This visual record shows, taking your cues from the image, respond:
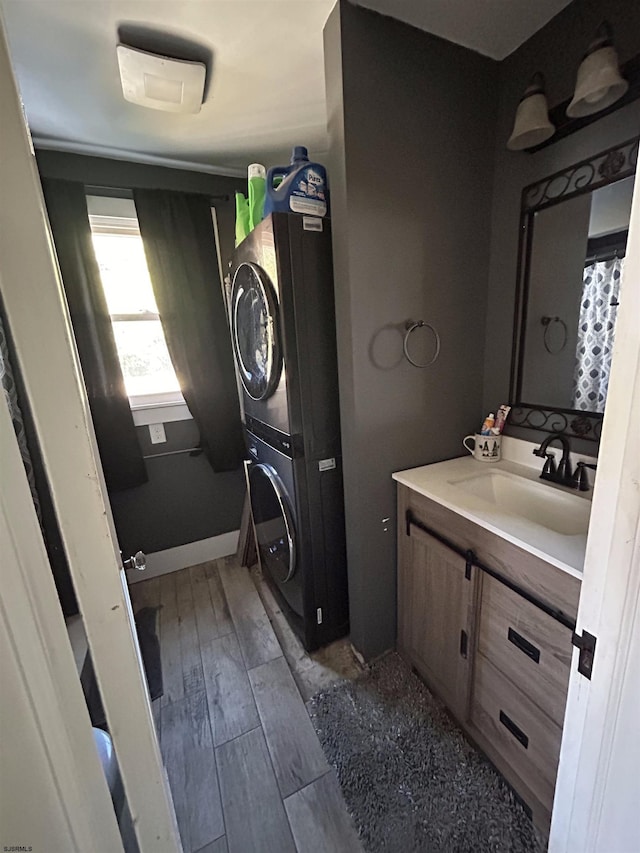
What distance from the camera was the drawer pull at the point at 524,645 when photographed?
967 mm

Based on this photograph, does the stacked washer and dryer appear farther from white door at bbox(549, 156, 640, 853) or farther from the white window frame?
white door at bbox(549, 156, 640, 853)

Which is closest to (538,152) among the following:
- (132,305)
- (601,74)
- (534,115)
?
(534,115)

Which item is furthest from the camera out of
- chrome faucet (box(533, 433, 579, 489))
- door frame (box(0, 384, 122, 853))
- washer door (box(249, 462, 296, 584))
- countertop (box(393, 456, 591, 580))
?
washer door (box(249, 462, 296, 584))

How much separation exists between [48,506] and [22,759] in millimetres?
941

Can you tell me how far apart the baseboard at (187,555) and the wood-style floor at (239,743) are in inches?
15.0

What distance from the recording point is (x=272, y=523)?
1818 mm

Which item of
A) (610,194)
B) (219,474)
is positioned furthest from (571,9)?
(219,474)

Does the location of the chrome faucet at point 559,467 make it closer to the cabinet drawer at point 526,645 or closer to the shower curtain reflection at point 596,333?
the shower curtain reflection at point 596,333

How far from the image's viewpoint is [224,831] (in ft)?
3.60

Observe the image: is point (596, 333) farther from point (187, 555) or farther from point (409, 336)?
point (187, 555)

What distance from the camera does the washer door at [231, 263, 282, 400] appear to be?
139 centimetres

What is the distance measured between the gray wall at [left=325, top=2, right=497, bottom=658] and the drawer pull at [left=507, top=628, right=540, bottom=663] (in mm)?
587

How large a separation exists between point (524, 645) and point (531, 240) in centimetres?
145

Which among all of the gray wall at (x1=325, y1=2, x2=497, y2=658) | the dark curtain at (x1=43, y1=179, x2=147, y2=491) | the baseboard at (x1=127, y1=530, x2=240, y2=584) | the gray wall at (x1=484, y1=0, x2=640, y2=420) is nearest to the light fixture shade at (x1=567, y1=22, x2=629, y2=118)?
the gray wall at (x1=484, y1=0, x2=640, y2=420)
